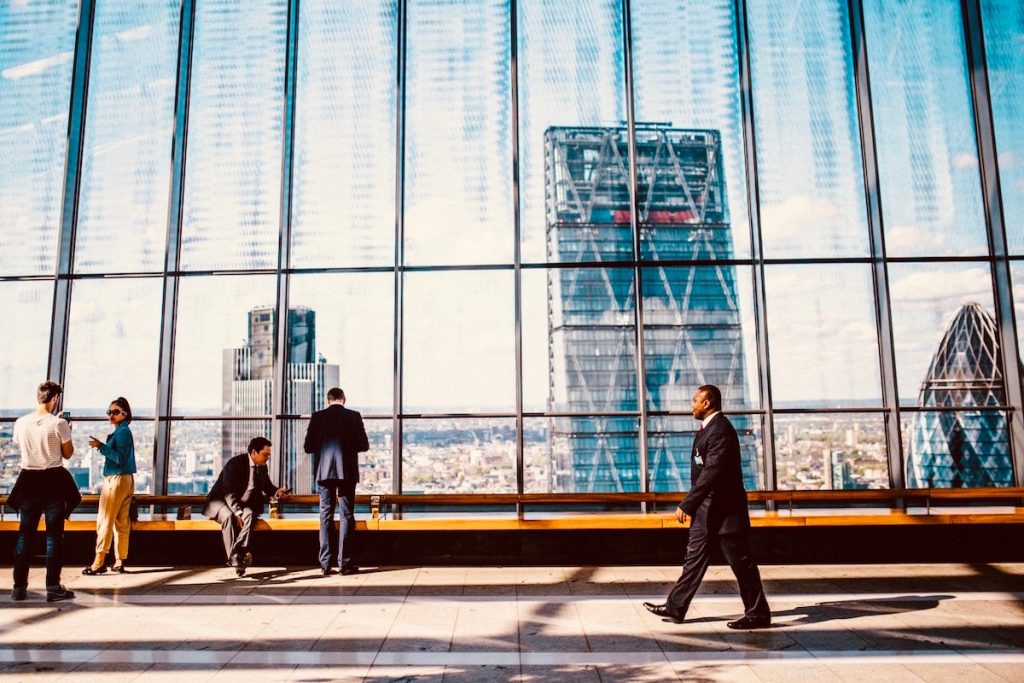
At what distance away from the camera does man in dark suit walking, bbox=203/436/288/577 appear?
5496 mm

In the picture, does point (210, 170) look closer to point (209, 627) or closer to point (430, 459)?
point (430, 459)

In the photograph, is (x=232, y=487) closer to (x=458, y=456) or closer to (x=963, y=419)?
(x=458, y=456)

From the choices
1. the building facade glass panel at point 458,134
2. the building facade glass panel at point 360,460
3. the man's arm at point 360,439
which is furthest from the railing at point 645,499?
the building facade glass panel at point 458,134

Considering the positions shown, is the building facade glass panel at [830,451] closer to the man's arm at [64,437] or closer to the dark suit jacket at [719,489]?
the dark suit jacket at [719,489]

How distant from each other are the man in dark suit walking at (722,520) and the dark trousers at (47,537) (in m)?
4.19

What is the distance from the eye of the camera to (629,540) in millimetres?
5965

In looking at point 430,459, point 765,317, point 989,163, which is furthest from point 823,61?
point 430,459

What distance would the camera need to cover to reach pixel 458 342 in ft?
21.5

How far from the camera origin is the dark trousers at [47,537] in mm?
4625

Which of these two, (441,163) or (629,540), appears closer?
(629,540)

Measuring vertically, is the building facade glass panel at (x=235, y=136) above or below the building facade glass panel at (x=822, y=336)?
above

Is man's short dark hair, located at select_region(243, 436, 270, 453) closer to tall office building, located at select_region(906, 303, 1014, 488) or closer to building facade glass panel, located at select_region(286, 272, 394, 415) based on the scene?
building facade glass panel, located at select_region(286, 272, 394, 415)

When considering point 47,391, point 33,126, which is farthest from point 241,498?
point 33,126

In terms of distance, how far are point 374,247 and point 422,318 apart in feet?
2.87
